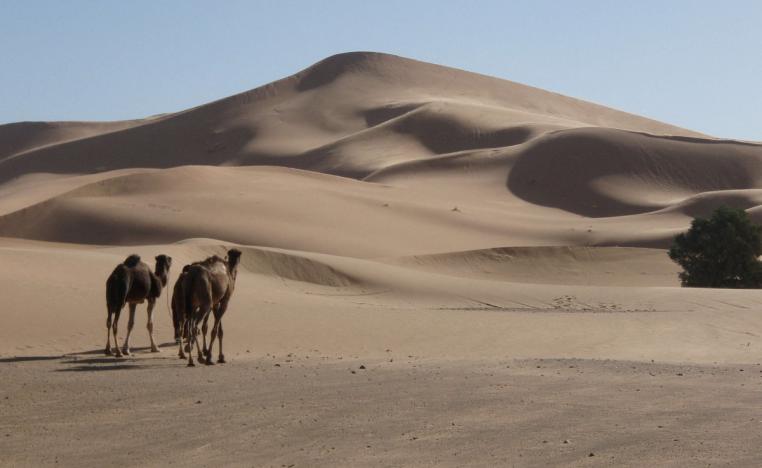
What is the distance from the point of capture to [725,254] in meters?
36.4

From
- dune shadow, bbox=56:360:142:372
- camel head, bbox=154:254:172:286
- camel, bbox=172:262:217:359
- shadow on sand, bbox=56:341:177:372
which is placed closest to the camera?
dune shadow, bbox=56:360:142:372

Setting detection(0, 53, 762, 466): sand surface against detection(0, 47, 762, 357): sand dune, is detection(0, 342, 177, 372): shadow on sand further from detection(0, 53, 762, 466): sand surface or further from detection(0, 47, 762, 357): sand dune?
detection(0, 47, 762, 357): sand dune

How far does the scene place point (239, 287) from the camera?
24000mm

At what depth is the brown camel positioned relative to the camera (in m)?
14.6

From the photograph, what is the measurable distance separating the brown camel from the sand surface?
2.00 feet

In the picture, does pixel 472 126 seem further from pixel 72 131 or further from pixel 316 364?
pixel 316 364

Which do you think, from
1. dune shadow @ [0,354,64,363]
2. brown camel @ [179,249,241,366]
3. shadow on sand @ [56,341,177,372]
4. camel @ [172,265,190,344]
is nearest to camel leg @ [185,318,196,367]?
brown camel @ [179,249,241,366]

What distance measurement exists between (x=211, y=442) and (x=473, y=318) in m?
12.5

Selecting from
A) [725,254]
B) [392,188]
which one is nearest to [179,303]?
[725,254]

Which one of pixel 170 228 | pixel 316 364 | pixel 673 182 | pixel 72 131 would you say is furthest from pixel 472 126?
pixel 316 364

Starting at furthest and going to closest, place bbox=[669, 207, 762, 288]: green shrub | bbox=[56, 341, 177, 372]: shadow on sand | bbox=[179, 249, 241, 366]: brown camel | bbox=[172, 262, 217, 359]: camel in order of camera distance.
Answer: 1. bbox=[669, 207, 762, 288]: green shrub
2. bbox=[172, 262, 217, 359]: camel
3. bbox=[179, 249, 241, 366]: brown camel
4. bbox=[56, 341, 177, 372]: shadow on sand

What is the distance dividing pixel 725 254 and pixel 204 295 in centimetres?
2545

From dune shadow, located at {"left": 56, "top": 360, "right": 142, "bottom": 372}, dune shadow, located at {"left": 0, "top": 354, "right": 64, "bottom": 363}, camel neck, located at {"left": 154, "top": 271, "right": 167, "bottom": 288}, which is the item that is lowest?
dune shadow, located at {"left": 56, "top": 360, "right": 142, "bottom": 372}

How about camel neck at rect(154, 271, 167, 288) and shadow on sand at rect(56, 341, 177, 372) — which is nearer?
shadow on sand at rect(56, 341, 177, 372)
